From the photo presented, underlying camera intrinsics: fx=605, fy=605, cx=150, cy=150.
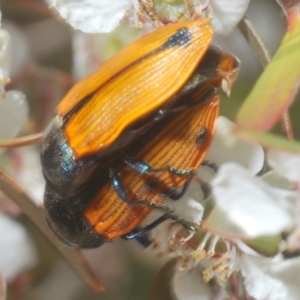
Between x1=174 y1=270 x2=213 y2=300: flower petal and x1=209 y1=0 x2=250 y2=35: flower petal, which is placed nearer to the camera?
x1=209 y1=0 x2=250 y2=35: flower petal

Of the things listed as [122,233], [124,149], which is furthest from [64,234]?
[124,149]

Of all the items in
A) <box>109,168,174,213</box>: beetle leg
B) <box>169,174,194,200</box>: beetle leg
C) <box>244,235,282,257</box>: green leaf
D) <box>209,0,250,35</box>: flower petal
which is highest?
<box>209,0,250,35</box>: flower petal

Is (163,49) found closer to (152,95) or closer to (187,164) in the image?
(152,95)

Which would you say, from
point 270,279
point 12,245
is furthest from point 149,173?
point 12,245

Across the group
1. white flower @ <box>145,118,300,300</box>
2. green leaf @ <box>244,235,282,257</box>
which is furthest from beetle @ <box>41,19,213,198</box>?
green leaf @ <box>244,235,282,257</box>

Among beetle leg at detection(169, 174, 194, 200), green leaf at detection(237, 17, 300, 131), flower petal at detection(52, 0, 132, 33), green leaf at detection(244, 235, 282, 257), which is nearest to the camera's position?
green leaf at detection(237, 17, 300, 131)

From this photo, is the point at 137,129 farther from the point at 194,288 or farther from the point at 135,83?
the point at 194,288

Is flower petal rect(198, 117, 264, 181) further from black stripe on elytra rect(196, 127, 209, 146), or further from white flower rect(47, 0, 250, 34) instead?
white flower rect(47, 0, 250, 34)
